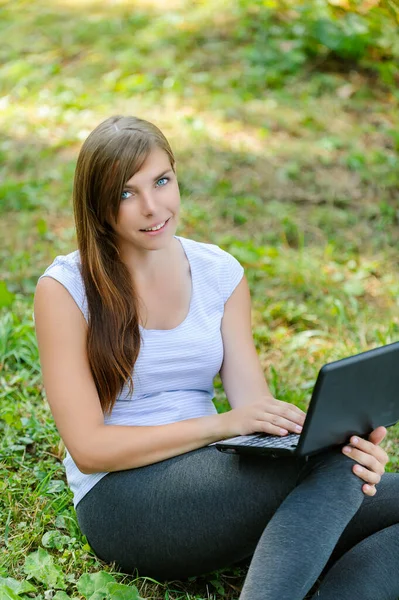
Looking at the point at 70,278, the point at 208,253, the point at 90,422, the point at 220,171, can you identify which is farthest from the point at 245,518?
the point at 220,171

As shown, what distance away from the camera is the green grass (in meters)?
2.79

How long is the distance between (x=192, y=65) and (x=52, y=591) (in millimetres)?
4719

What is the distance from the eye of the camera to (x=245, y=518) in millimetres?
2020

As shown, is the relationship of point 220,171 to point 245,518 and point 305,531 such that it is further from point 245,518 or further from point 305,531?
point 305,531

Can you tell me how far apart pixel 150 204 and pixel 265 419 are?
620mm

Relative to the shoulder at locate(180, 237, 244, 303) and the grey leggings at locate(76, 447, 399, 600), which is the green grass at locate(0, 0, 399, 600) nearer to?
the grey leggings at locate(76, 447, 399, 600)

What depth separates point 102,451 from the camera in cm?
209

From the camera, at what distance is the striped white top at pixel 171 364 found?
2244 mm

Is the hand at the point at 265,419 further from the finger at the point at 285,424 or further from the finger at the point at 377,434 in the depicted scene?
the finger at the point at 377,434

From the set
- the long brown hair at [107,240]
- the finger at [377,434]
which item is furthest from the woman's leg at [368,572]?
the long brown hair at [107,240]

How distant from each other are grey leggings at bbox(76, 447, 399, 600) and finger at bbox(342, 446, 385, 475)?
0.8 inches

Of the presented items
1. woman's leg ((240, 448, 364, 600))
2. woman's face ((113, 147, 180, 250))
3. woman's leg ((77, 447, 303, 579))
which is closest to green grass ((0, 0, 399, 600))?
woman's leg ((77, 447, 303, 579))

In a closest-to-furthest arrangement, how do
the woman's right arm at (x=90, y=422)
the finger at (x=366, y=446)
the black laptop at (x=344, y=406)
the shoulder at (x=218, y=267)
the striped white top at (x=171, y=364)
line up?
the black laptop at (x=344, y=406), the finger at (x=366, y=446), the woman's right arm at (x=90, y=422), the striped white top at (x=171, y=364), the shoulder at (x=218, y=267)

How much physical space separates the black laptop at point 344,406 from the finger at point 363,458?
1.1 inches
